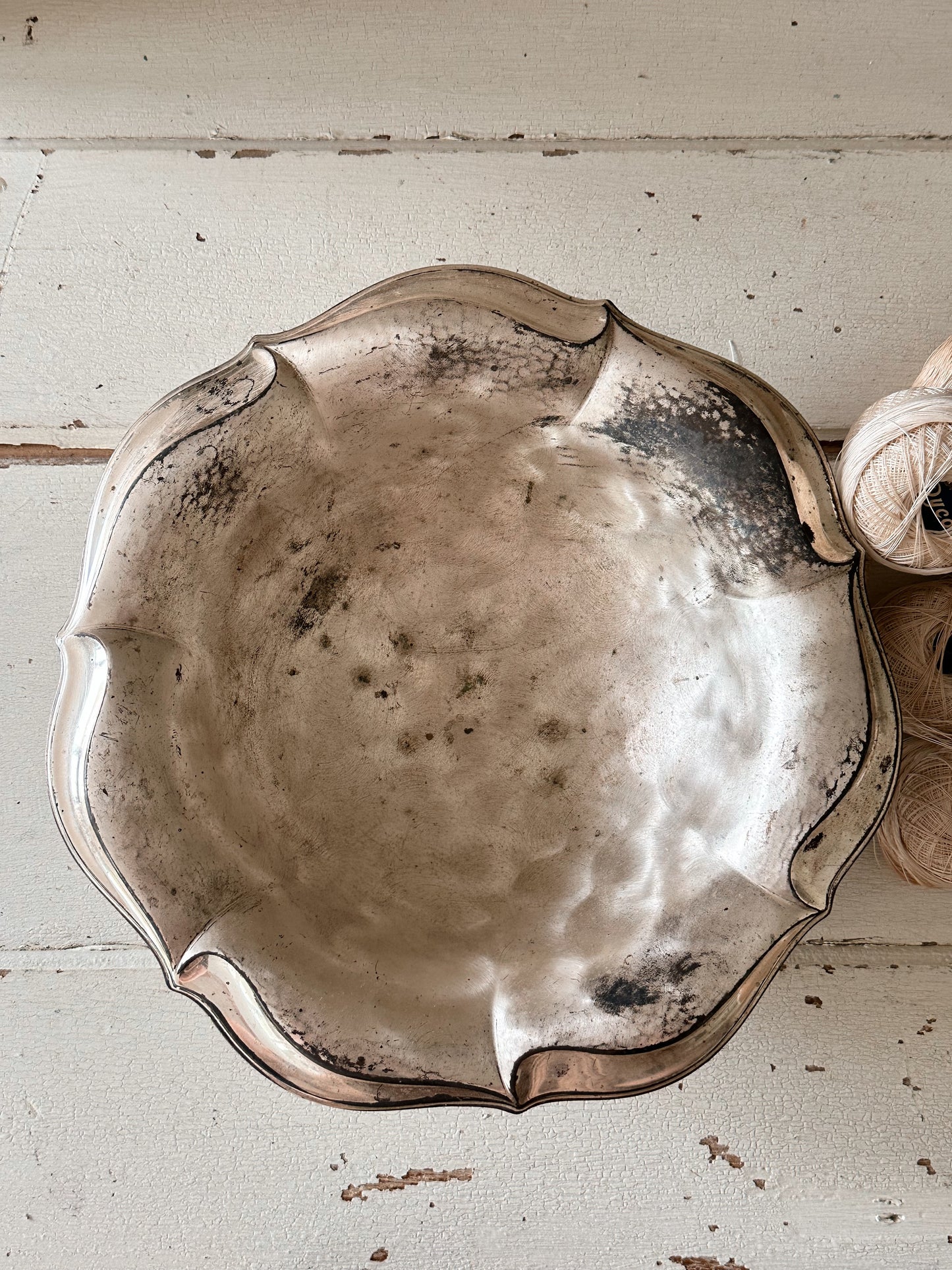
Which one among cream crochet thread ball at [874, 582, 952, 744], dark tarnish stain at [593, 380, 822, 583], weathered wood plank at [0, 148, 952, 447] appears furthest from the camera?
weathered wood plank at [0, 148, 952, 447]

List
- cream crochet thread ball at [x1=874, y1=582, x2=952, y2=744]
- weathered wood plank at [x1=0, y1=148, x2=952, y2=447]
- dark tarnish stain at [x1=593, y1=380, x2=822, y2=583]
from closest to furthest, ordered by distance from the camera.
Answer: dark tarnish stain at [x1=593, y1=380, x2=822, y2=583] → cream crochet thread ball at [x1=874, y1=582, x2=952, y2=744] → weathered wood plank at [x1=0, y1=148, x2=952, y2=447]

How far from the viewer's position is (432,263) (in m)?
0.87

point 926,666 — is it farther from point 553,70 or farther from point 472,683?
point 553,70

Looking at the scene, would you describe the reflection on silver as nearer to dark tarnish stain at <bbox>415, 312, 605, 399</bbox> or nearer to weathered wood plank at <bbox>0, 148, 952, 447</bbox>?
dark tarnish stain at <bbox>415, 312, 605, 399</bbox>

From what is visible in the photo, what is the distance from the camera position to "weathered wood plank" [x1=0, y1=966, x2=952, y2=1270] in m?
0.82

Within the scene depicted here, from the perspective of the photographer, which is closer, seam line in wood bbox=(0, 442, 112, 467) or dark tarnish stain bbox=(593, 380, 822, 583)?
dark tarnish stain bbox=(593, 380, 822, 583)

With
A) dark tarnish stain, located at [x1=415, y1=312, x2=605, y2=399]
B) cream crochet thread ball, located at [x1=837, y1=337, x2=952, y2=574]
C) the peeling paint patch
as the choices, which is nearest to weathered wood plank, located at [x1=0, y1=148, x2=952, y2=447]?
cream crochet thread ball, located at [x1=837, y1=337, x2=952, y2=574]

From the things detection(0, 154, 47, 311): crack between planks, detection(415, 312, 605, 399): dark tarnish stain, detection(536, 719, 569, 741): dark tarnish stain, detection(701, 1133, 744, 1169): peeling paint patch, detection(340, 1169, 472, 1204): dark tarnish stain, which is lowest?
detection(340, 1169, 472, 1204): dark tarnish stain

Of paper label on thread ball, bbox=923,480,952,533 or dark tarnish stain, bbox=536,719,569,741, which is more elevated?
paper label on thread ball, bbox=923,480,952,533

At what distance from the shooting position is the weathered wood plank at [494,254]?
0.85 metres

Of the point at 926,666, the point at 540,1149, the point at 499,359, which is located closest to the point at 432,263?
the point at 499,359

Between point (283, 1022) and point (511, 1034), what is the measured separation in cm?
16

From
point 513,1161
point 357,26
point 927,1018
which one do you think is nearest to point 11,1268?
point 513,1161

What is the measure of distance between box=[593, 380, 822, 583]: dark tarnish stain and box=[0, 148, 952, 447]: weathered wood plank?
0.29 m
